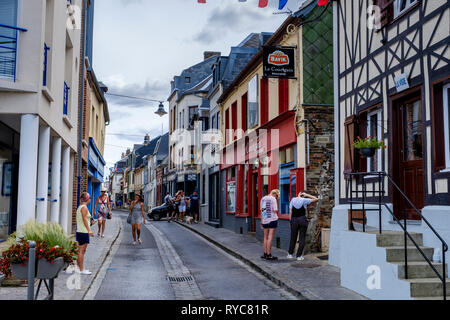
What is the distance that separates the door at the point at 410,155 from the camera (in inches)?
346

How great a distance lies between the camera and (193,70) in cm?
4231

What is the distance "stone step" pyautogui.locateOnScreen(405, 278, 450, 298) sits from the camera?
689cm

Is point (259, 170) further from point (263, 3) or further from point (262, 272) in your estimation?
point (263, 3)

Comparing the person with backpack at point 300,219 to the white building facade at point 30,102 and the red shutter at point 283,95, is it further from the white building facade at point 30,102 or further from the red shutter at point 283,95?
the white building facade at point 30,102

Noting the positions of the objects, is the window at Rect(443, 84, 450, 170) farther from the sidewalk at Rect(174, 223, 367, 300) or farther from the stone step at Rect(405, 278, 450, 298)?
the sidewalk at Rect(174, 223, 367, 300)

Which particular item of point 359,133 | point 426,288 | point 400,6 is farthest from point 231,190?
point 426,288

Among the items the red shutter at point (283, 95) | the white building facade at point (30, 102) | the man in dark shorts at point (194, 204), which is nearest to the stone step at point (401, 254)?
the white building facade at point (30, 102)

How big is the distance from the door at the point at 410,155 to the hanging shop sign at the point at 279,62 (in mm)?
4944

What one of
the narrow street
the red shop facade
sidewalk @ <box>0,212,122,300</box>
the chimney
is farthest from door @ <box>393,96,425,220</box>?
the chimney

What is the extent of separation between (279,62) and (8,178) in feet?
25.5

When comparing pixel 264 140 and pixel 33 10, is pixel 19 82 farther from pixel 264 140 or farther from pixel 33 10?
pixel 264 140

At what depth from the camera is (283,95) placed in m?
15.5

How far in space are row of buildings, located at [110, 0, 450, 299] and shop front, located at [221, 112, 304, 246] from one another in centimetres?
6
